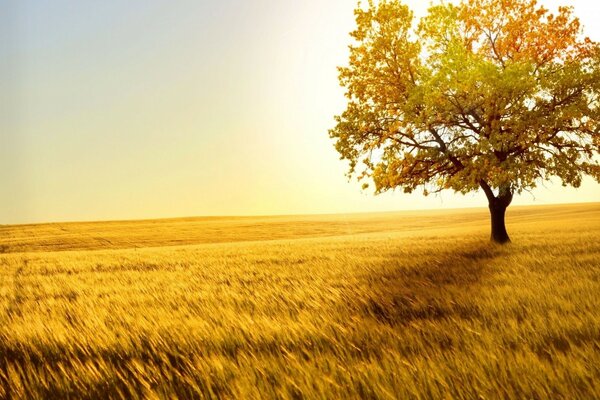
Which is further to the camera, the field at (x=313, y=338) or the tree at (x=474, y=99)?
the tree at (x=474, y=99)

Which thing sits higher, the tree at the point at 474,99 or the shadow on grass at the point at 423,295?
the tree at the point at 474,99

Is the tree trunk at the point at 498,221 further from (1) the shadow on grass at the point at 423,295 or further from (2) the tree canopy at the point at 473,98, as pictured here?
(1) the shadow on grass at the point at 423,295

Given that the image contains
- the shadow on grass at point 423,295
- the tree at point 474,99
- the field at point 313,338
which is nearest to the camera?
the field at point 313,338

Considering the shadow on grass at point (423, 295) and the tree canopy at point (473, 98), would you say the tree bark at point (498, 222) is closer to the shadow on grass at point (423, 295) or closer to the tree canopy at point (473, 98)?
the tree canopy at point (473, 98)

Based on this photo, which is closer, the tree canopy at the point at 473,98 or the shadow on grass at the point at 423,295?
the shadow on grass at the point at 423,295

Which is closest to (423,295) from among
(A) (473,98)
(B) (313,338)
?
(B) (313,338)

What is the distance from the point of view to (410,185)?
75.3 ft

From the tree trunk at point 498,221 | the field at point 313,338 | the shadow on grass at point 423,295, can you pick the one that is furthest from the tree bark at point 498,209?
the field at point 313,338

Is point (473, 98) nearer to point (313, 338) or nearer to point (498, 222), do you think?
point (498, 222)

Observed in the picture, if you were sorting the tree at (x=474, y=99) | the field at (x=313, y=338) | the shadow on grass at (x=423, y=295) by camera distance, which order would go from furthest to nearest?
the tree at (x=474, y=99), the shadow on grass at (x=423, y=295), the field at (x=313, y=338)

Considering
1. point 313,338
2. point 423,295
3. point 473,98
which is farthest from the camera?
point 473,98

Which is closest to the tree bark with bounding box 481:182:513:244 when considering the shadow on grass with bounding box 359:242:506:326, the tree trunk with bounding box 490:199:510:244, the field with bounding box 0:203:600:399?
the tree trunk with bounding box 490:199:510:244

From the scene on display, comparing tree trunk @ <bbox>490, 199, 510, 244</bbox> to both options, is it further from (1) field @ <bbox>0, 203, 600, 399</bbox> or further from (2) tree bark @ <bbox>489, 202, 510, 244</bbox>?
(1) field @ <bbox>0, 203, 600, 399</bbox>

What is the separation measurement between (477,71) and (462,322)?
15.5 m
